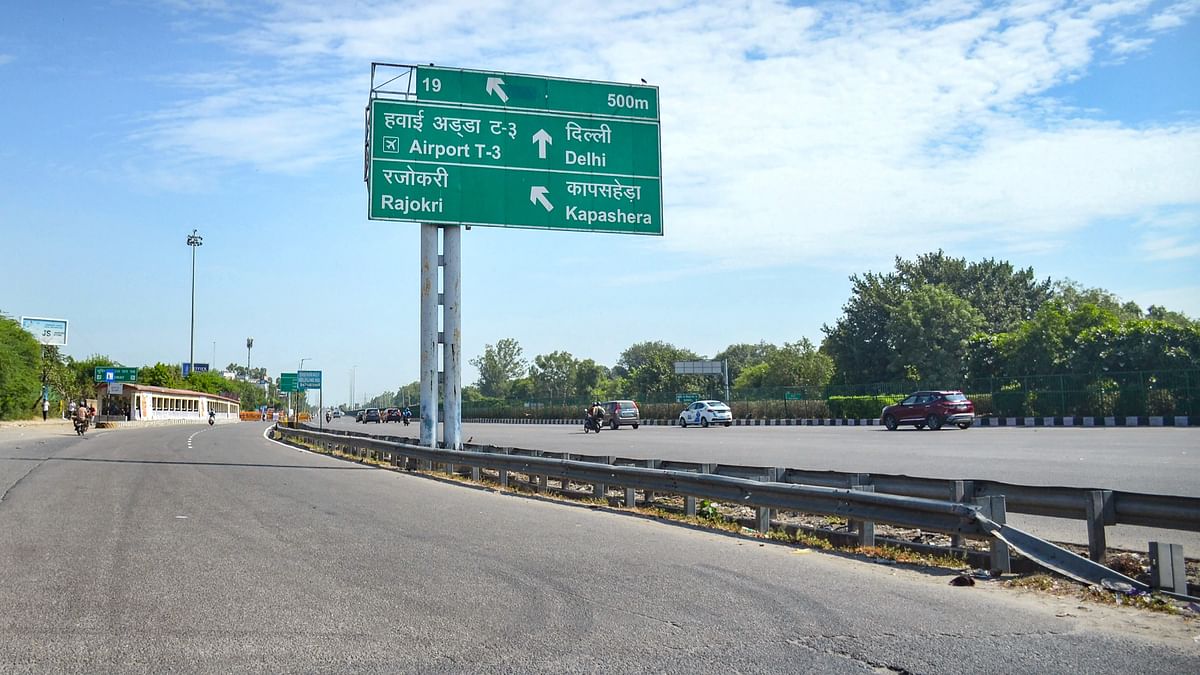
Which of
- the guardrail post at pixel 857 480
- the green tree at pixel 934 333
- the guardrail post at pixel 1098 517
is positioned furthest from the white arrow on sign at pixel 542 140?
the green tree at pixel 934 333

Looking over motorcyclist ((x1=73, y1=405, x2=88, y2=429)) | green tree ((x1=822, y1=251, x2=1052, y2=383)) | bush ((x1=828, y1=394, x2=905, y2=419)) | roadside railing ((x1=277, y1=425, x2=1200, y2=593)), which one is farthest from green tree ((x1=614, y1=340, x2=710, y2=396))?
roadside railing ((x1=277, y1=425, x2=1200, y2=593))

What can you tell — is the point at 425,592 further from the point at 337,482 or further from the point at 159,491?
the point at 337,482

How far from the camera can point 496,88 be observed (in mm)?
21141

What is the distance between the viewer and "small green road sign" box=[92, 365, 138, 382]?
9150cm

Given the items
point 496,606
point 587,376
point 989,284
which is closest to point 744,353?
point 587,376

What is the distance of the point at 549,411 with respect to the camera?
3883 inches

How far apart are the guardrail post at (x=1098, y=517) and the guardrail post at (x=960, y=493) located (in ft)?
3.85

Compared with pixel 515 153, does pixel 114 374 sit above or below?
below

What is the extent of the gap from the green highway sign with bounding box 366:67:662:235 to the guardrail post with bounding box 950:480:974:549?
42.1 ft

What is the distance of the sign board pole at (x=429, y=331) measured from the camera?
22.0m

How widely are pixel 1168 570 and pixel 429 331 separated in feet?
58.3

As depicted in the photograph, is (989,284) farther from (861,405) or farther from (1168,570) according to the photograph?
(1168,570)

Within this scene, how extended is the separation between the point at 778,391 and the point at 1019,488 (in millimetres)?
60943

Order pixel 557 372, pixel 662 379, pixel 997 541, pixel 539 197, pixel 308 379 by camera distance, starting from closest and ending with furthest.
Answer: pixel 997 541
pixel 539 197
pixel 308 379
pixel 662 379
pixel 557 372
